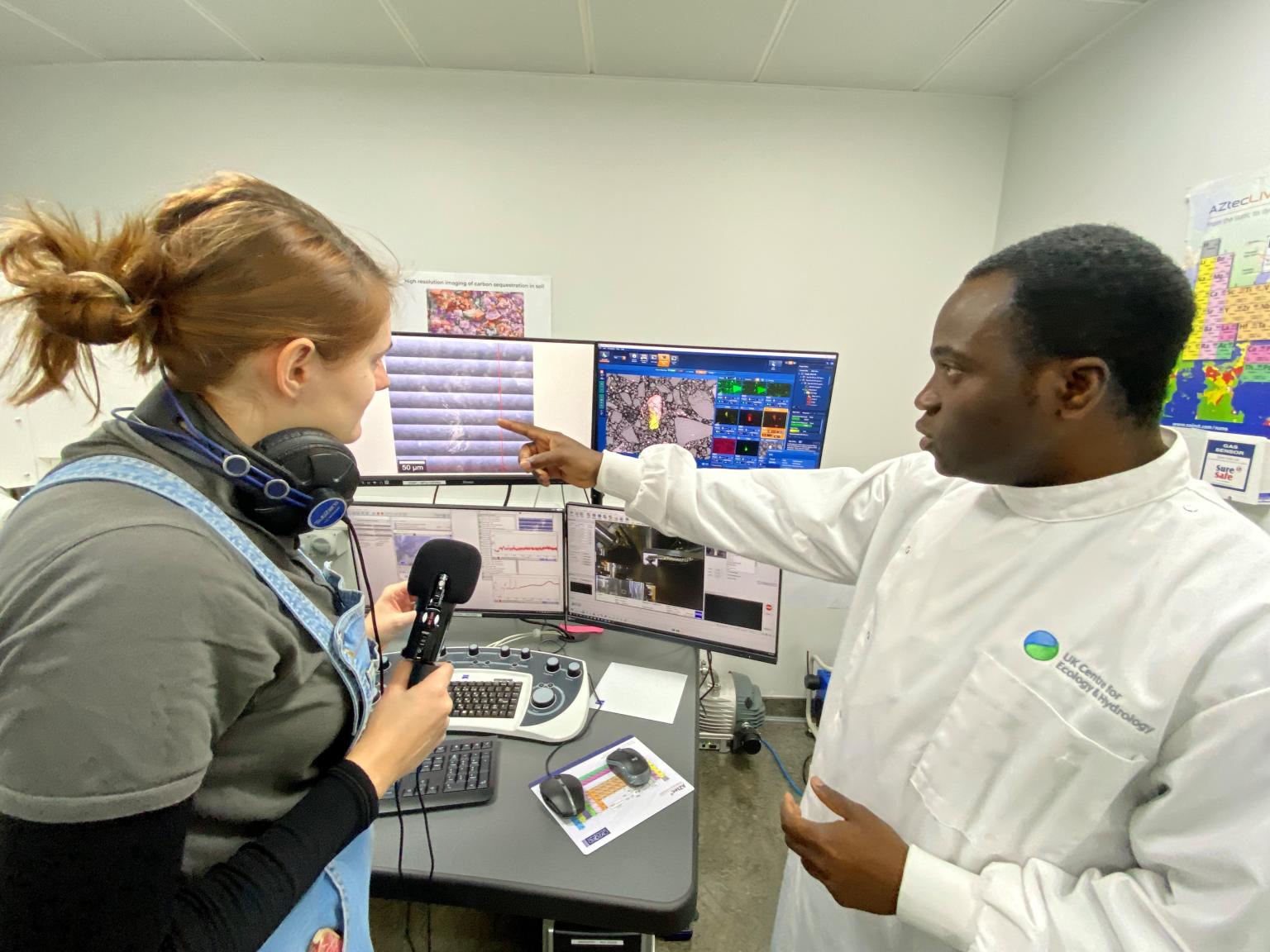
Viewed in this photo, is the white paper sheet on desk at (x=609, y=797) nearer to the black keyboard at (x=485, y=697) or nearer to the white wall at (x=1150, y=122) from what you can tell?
the black keyboard at (x=485, y=697)

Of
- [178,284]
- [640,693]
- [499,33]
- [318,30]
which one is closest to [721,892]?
[640,693]

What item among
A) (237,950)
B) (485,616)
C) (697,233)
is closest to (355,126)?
(697,233)

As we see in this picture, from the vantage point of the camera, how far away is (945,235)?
205 cm

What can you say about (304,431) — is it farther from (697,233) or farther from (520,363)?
(697,233)

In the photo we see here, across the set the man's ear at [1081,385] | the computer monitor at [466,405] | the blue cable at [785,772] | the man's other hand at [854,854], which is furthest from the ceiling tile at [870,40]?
the blue cable at [785,772]

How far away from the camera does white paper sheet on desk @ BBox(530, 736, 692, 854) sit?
0.97 meters

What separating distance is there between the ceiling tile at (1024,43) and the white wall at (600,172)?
0.32ft

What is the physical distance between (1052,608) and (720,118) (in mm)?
1937

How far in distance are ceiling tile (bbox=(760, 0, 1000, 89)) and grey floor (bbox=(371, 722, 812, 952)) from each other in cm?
214

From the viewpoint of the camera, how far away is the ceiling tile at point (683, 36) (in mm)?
1527

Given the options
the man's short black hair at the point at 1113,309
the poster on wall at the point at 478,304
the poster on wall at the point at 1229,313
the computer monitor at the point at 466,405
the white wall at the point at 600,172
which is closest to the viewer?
the man's short black hair at the point at 1113,309

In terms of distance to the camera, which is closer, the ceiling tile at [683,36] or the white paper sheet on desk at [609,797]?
the white paper sheet on desk at [609,797]

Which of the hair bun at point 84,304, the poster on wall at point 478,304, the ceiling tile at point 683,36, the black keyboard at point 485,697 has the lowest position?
the black keyboard at point 485,697

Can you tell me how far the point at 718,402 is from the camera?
4.97 feet
